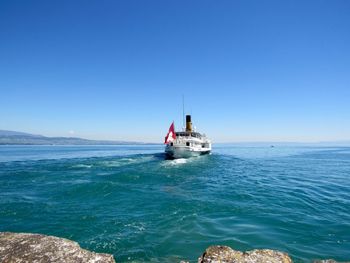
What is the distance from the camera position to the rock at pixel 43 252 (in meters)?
4.82

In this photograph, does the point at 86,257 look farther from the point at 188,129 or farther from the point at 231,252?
the point at 188,129

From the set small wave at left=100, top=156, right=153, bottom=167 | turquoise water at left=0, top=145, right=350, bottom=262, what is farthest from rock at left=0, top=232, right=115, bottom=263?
small wave at left=100, top=156, right=153, bottom=167

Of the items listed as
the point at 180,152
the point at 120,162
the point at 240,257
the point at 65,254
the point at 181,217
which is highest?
the point at 65,254

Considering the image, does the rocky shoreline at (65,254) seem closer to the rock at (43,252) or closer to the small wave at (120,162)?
the rock at (43,252)

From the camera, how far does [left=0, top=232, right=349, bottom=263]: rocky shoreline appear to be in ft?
15.8

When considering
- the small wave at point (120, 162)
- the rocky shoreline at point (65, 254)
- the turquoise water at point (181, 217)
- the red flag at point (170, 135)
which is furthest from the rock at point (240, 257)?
the red flag at point (170, 135)

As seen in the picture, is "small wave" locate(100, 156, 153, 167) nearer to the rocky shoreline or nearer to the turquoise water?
the turquoise water

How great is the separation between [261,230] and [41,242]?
10.3 meters

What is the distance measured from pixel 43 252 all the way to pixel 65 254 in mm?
505

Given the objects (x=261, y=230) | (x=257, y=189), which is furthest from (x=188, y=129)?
(x=261, y=230)

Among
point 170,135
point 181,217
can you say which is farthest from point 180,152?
point 181,217

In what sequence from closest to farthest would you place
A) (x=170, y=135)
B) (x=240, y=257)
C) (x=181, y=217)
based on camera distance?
(x=240, y=257) → (x=181, y=217) → (x=170, y=135)

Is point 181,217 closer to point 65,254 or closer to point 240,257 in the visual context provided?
point 240,257

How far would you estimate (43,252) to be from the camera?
4984 millimetres
